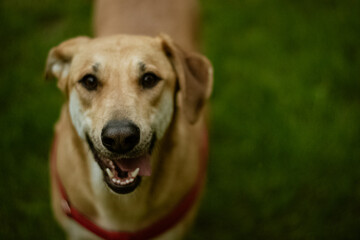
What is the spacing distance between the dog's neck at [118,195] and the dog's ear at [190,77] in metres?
0.16

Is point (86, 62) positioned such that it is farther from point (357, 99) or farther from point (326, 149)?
point (357, 99)

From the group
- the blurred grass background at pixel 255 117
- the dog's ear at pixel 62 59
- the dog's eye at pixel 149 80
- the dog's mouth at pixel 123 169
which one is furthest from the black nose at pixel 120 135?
the blurred grass background at pixel 255 117

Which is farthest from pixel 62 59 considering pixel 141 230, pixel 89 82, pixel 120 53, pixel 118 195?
pixel 141 230

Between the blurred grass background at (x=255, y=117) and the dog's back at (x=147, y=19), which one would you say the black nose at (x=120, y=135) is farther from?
the blurred grass background at (x=255, y=117)

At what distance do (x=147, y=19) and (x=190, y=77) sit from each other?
1.13m

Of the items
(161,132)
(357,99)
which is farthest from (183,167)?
(357,99)

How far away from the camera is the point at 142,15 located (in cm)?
359

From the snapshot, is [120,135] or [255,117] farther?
[255,117]

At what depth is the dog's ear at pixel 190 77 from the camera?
271 cm

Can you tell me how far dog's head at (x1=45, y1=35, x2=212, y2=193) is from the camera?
7.35 ft

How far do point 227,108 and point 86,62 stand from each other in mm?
2469

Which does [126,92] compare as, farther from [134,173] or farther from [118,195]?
[118,195]

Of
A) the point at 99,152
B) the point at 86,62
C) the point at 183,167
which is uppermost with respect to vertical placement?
the point at 86,62

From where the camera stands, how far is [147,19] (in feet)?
11.7
